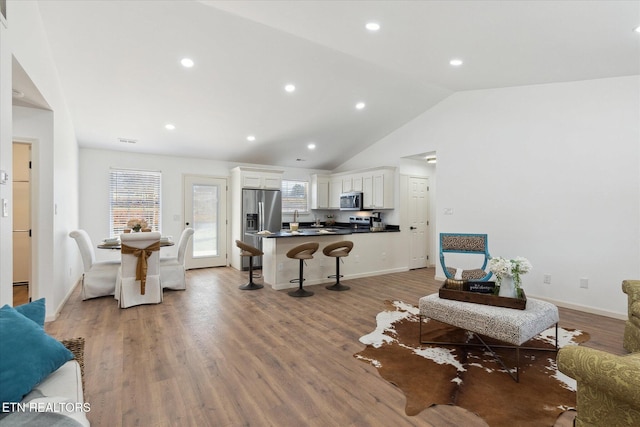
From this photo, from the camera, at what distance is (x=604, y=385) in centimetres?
135

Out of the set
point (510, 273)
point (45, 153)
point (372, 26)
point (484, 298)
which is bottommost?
point (484, 298)

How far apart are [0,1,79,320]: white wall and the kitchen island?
264cm

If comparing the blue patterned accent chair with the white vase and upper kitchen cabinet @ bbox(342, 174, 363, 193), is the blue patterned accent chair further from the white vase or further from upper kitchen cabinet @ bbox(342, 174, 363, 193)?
upper kitchen cabinet @ bbox(342, 174, 363, 193)

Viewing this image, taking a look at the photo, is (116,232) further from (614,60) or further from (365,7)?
(614,60)

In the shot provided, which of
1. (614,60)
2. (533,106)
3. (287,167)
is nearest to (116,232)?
(287,167)

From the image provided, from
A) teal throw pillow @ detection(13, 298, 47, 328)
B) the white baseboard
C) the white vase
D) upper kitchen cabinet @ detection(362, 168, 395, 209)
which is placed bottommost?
the white baseboard

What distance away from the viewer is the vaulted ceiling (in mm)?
2898

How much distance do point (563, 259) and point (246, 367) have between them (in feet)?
14.3

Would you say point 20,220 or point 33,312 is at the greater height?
point 20,220

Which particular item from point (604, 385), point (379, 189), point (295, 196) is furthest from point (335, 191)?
point (604, 385)

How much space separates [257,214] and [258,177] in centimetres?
82

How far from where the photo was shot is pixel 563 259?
4.30 m

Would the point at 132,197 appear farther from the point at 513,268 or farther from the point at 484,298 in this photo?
the point at 513,268

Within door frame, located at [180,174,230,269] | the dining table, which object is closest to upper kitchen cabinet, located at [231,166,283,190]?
door frame, located at [180,174,230,269]
